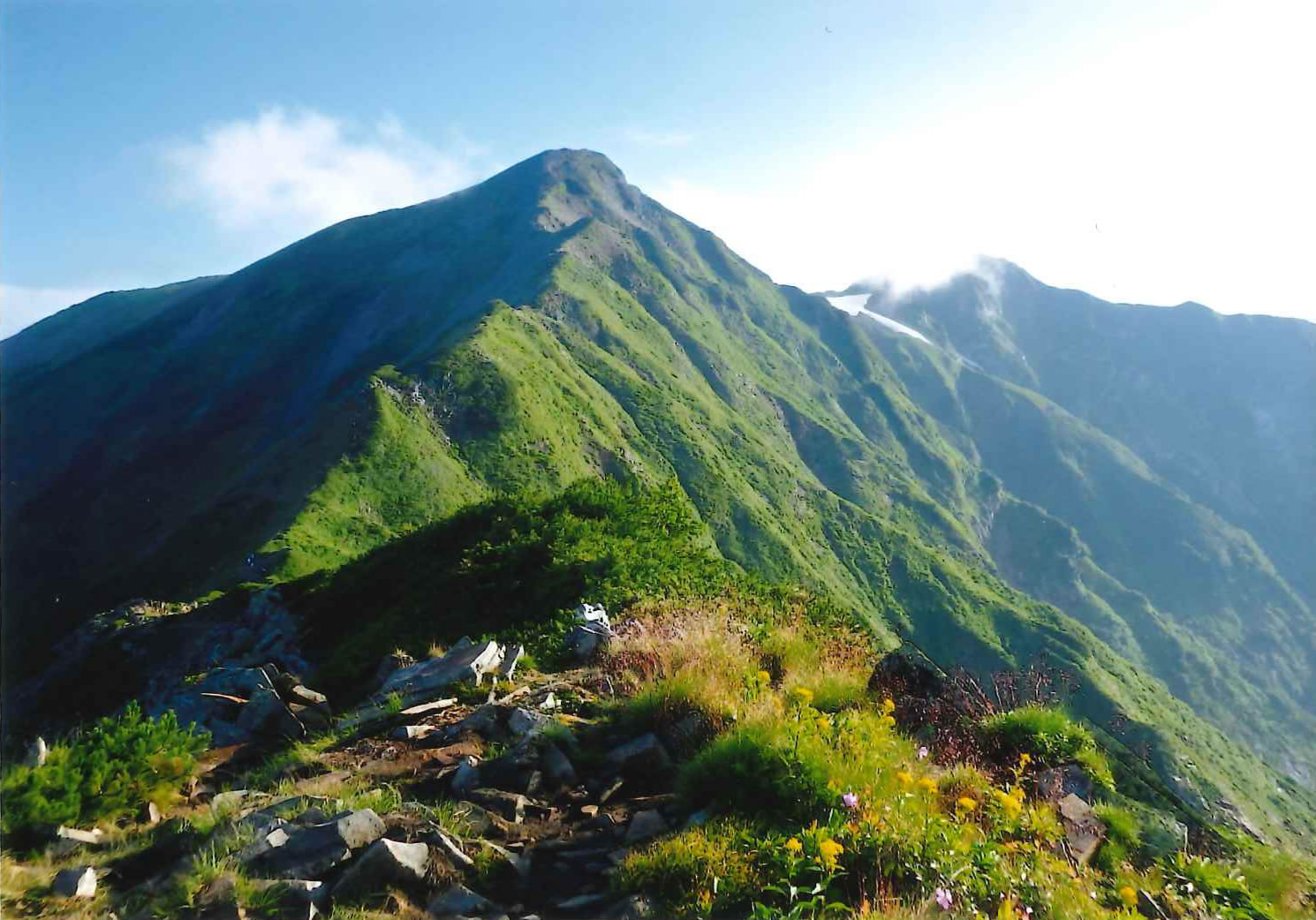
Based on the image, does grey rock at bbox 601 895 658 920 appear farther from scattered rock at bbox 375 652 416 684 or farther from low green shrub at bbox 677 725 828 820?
scattered rock at bbox 375 652 416 684

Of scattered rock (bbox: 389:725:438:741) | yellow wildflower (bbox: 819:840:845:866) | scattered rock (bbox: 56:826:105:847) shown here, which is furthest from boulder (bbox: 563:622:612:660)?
yellow wildflower (bbox: 819:840:845:866)

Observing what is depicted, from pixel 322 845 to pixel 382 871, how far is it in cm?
52

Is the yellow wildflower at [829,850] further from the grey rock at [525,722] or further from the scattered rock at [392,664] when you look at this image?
the scattered rock at [392,664]

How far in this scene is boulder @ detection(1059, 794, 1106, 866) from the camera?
670 centimetres

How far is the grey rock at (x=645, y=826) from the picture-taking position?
5.99m

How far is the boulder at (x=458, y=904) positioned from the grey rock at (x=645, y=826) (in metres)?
1.21

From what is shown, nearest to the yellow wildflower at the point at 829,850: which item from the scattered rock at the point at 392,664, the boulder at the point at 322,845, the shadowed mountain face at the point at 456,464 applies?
the boulder at the point at 322,845

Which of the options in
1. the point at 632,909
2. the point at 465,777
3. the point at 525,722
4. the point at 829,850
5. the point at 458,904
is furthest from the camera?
the point at 525,722

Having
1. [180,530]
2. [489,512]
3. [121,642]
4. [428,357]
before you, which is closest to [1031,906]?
[489,512]

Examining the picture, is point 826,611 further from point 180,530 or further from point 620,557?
point 180,530

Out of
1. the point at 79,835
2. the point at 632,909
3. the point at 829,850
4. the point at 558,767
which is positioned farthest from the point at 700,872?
the point at 79,835

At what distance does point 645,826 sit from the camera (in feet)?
20.0

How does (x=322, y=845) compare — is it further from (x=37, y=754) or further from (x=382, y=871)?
(x=37, y=754)

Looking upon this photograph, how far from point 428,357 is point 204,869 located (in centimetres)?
11087
